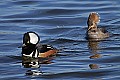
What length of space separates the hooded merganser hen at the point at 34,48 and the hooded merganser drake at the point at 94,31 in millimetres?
2781

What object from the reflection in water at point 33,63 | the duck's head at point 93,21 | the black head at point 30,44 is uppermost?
the duck's head at point 93,21

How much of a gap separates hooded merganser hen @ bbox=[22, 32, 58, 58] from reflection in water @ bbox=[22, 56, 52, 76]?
167 millimetres

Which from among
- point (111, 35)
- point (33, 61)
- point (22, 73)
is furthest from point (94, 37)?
point (22, 73)

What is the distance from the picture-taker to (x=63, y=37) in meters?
21.1

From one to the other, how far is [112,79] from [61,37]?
557cm

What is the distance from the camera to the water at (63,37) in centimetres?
1667

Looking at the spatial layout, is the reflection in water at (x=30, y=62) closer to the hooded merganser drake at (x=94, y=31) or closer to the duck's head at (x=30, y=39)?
the duck's head at (x=30, y=39)

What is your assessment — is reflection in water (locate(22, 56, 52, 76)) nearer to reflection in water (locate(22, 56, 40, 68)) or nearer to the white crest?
reflection in water (locate(22, 56, 40, 68))

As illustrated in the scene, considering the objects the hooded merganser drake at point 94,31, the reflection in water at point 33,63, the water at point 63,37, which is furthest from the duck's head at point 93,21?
the reflection in water at point 33,63

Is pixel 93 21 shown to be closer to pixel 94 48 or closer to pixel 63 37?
pixel 63 37

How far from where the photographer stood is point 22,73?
655 inches

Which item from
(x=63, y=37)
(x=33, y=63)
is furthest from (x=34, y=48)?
(x=63, y=37)

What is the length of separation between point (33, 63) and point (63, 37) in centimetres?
323

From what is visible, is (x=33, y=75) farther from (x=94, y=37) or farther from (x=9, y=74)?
(x=94, y=37)
